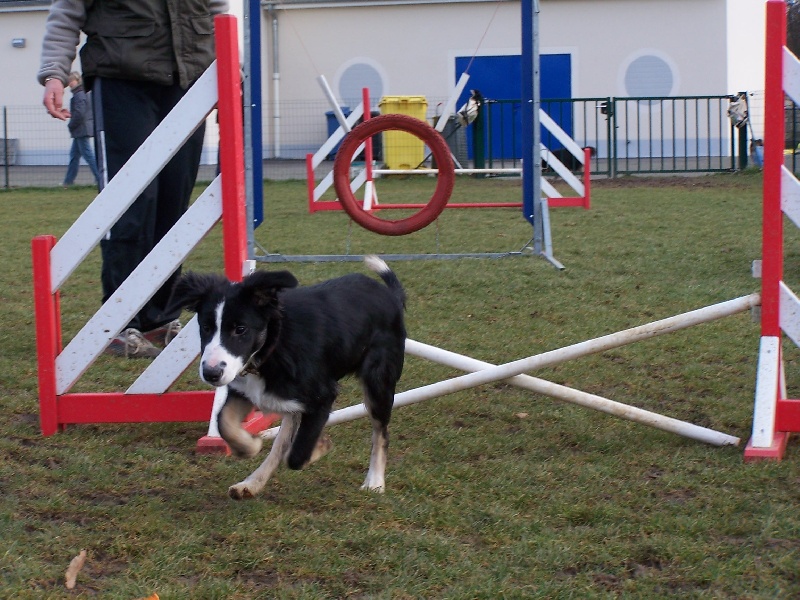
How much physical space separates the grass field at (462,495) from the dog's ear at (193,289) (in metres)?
0.69

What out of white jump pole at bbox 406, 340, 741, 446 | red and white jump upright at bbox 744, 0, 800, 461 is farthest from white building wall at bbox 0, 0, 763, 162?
red and white jump upright at bbox 744, 0, 800, 461

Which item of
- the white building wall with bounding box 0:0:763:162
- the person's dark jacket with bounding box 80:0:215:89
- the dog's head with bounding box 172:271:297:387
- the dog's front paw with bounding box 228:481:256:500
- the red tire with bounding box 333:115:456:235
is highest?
the white building wall with bounding box 0:0:763:162

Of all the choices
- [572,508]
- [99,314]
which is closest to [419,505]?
[572,508]

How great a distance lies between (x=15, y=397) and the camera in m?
4.72

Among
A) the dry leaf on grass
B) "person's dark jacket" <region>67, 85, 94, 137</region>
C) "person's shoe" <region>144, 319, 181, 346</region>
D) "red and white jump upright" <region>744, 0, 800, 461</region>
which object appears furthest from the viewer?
"person's dark jacket" <region>67, 85, 94, 137</region>

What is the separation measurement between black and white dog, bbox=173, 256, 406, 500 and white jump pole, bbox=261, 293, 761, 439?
0.33m

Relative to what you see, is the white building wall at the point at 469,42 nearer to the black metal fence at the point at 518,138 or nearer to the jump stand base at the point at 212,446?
the black metal fence at the point at 518,138

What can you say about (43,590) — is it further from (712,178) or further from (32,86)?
(32,86)

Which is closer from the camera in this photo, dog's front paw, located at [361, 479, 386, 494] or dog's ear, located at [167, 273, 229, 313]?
dog's ear, located at [167, 273, 229, 313]

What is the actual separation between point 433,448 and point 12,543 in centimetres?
167

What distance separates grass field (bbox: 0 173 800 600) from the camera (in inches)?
110

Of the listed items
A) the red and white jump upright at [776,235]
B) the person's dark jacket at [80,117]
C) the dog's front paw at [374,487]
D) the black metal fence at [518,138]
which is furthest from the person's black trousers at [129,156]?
the black metal fence at [518,138]

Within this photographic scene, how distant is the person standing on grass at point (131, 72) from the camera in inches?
192

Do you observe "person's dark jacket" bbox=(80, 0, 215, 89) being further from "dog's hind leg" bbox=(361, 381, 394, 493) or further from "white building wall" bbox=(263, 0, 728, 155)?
"white building wall" bbox=(263, 0, 728, 155)
